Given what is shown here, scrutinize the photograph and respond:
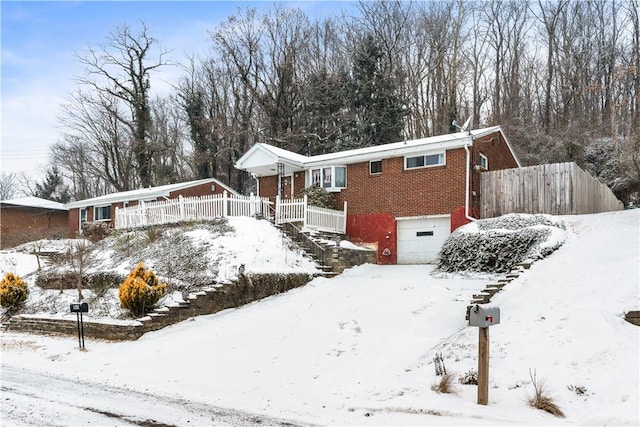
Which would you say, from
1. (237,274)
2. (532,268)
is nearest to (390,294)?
(532,268)

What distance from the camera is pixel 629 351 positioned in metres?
6.51

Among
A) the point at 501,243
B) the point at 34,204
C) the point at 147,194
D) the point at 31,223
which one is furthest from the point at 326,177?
the point at 34,204

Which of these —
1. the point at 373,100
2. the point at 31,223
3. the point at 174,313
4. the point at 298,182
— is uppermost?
the point at 373,100

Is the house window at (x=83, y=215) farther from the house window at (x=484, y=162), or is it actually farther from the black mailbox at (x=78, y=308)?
the house window at (x=484, y=162)

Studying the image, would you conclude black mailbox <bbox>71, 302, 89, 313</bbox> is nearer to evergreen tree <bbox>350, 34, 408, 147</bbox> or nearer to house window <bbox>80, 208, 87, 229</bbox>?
evergreen tree <bbox>350, 34, 408, 147</bbox>

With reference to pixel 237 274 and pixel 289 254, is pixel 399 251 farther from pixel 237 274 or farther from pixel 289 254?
pixel 237 274

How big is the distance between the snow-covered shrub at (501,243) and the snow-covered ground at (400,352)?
55 centimetres

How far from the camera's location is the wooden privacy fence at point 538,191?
16562mm

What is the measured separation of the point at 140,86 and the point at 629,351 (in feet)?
136

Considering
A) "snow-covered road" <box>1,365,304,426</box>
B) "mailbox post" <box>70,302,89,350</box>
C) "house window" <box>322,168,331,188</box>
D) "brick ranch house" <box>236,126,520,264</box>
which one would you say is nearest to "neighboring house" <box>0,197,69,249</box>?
"house window" <box>322,168,331,188</box>

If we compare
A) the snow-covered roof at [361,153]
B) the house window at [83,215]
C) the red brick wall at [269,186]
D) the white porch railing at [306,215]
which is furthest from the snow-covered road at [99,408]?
the house window at [83,215]

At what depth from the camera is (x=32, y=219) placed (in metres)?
39.0

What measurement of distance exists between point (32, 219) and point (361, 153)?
30927mm

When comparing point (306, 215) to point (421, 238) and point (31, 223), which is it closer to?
point (421, 238)
